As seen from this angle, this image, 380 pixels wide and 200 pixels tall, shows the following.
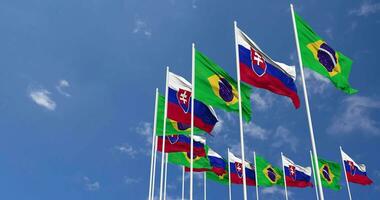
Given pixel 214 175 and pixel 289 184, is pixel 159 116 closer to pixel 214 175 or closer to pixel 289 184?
pixel 214 175

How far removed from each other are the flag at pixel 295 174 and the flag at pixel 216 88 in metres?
20.3

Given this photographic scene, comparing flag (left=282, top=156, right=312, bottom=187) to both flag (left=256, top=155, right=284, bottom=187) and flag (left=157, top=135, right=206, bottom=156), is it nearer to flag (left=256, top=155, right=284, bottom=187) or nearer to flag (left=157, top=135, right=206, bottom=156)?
flag (left=256, top=155, right=284, bottom=187)

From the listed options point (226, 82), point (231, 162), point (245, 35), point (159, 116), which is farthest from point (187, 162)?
point (245, 35)

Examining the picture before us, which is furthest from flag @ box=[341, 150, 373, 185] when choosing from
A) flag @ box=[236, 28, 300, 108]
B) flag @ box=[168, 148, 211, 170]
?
flag @ box=[236, 28, 300, 108]

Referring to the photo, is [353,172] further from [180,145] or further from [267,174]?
[180,145]

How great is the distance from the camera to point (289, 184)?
3841 centimetres

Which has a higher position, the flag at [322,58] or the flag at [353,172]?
the flag at [353,172]

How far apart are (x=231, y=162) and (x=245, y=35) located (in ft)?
63.5

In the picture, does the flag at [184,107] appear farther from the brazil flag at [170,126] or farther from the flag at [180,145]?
the flag at [180,145]

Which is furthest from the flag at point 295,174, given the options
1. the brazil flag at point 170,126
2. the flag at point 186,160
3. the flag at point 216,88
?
the flag at point 216,88

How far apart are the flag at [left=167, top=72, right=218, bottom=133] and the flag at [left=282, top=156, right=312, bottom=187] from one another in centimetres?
1796

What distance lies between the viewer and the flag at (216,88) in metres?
18.3

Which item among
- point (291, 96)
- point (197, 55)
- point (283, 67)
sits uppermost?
point (197, 55)

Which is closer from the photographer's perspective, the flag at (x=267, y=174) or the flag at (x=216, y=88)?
the flag at (x=216, y=88)
